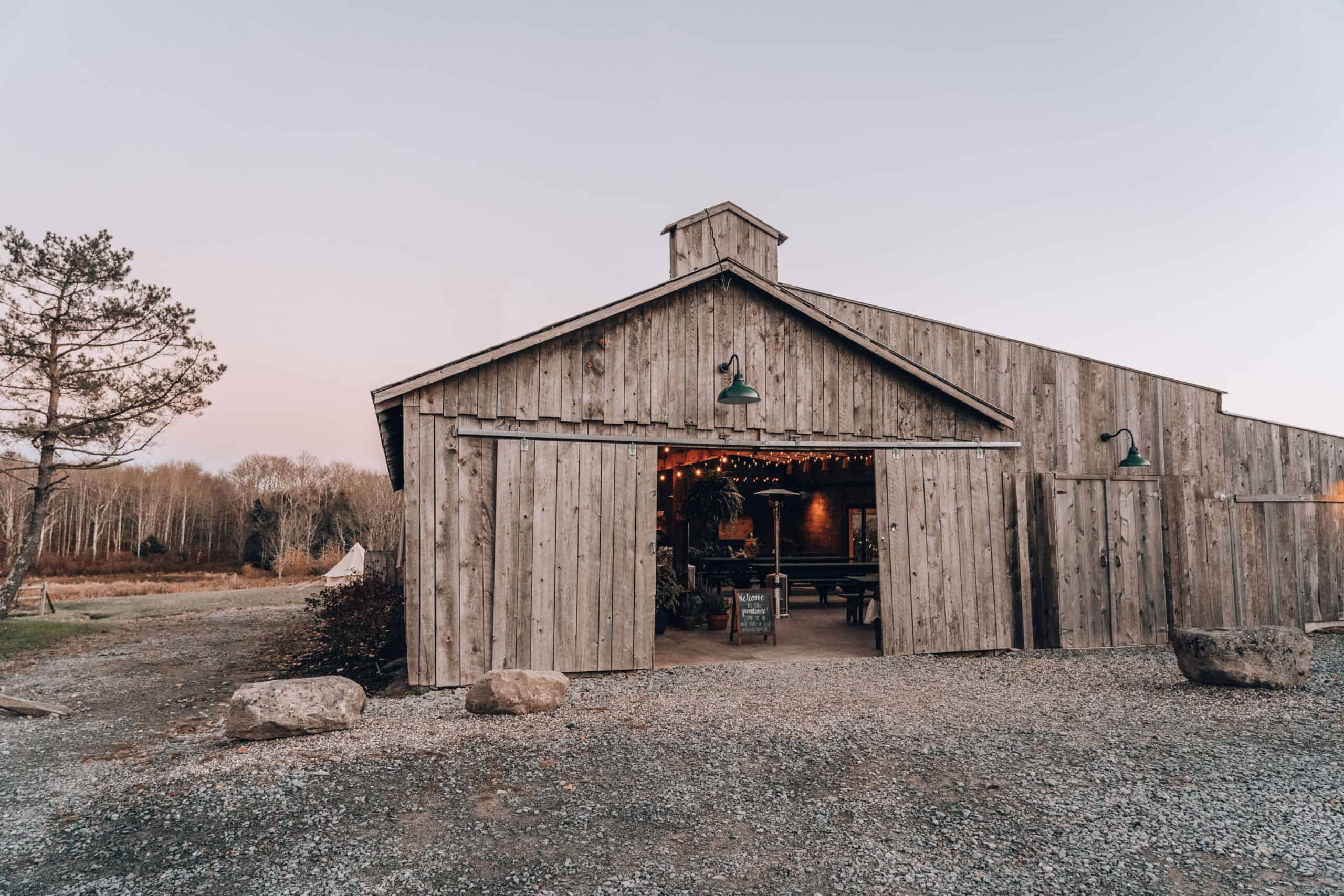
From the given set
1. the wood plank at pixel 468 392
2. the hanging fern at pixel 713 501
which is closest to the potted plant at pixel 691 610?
the hanging fern at pixel 713 501

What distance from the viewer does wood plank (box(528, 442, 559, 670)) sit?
7.22m

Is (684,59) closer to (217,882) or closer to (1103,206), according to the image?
(1103,206)

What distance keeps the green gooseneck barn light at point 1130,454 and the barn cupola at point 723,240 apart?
5.82 metres

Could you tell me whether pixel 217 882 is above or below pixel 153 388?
below

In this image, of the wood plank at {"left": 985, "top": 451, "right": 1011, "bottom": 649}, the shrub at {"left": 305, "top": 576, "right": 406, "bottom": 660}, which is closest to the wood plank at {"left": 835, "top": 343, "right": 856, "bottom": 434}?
the wood plank at {"left": 985, "top": 451, "right": 1011, "bottom": 649}

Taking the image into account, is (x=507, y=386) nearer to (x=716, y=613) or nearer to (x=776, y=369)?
(x=776, y=369)

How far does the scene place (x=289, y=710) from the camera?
17.5ft

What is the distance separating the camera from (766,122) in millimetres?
12102

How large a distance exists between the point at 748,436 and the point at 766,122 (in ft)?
23.9

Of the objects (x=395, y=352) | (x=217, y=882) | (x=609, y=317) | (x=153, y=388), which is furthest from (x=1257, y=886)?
(x=395, y=352)

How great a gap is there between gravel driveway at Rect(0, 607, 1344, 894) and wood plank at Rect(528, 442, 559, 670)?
0.75 meters

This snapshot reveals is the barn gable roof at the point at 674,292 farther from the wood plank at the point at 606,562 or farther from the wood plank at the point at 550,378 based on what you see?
the wood plank at the point at 606,562

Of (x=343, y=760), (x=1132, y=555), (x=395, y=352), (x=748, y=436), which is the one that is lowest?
(x=343, y=760)

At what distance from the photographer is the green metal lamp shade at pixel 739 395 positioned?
7.25 metres
